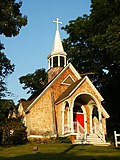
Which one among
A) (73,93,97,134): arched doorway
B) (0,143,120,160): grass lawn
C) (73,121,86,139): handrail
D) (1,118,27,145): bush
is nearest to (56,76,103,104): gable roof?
(73,93,97,134): arched doorway

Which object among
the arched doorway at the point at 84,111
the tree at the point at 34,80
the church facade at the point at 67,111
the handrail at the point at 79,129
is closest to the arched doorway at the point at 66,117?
the church facade at the point at 67,111

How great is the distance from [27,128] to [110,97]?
52.0 ft

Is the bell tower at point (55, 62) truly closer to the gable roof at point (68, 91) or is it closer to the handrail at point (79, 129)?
the gable roof at point (68, 91)

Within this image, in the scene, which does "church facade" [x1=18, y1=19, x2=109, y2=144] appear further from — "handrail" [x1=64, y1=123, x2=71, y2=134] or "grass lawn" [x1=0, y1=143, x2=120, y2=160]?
"grass lawn" [x1=0, y1=143, x2=120, y2=160]

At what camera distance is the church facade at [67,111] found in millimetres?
29156

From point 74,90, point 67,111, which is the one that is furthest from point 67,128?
point 74,90

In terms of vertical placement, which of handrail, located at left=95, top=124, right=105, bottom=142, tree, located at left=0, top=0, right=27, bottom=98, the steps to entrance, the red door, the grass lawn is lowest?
the grass lawn

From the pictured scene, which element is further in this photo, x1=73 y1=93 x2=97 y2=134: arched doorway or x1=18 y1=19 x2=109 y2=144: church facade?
x1=73 y1=93 x2=97 y2=134: arched doorway

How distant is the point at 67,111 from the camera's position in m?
31.2

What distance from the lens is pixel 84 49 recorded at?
142ft

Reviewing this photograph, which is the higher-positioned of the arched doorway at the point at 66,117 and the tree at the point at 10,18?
the tree at the point at 10,18

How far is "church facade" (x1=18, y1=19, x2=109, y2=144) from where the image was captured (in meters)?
29.2

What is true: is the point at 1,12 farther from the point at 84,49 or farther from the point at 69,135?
the point at 84,49

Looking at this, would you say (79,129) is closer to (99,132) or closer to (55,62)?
(99,132)
